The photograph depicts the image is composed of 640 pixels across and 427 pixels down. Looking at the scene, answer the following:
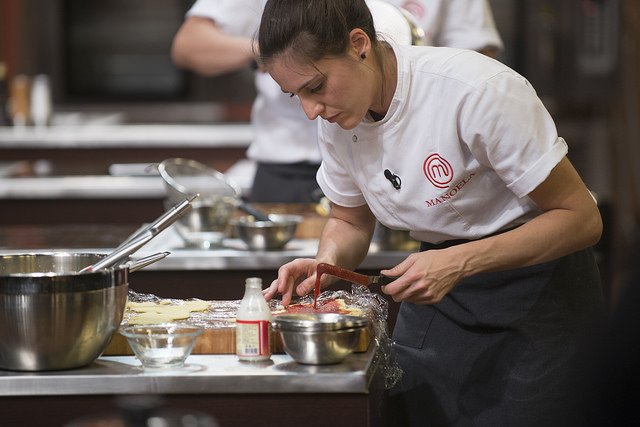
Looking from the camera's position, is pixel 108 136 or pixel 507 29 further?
pixel 507 29

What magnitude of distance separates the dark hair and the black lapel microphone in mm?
294

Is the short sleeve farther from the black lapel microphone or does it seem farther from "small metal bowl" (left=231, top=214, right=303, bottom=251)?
"small metal bowl" (left=231, top=214, right=303, bottom=251)

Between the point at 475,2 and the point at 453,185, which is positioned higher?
the point at 475,2

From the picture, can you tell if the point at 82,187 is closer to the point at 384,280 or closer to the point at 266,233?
the point at 266,233

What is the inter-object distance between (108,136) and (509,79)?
4883mm

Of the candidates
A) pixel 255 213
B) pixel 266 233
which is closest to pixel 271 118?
pixel 255 213

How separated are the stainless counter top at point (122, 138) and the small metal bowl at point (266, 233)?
3.37m

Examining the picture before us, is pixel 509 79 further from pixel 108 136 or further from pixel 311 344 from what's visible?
pixel 108 136

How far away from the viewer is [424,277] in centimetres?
213

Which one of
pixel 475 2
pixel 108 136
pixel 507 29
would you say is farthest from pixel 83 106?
pixel 475 2

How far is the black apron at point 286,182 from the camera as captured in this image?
13.8 feet

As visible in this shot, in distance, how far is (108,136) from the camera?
22.4ft

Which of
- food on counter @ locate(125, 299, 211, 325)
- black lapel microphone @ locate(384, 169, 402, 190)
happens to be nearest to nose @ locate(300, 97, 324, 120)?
black lapel microphone @ locate(384, 169, 402, 190)

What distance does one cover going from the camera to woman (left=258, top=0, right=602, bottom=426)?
7.18 ft
